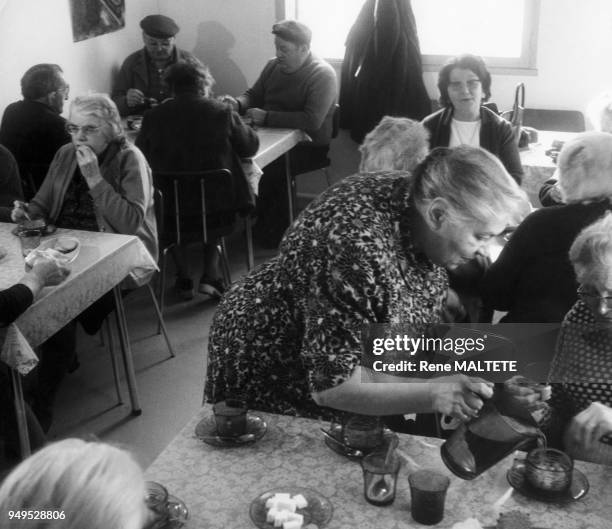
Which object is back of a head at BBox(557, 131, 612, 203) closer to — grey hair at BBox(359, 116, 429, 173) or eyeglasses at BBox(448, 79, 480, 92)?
grey hair at BBox(359, 116, 429, 173)

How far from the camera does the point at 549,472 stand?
148 cm

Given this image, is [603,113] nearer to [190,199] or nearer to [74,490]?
[190,199]

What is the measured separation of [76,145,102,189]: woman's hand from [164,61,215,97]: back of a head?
736mm

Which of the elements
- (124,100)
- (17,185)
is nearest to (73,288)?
(17,185)

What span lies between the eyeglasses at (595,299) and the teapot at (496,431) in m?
0.57

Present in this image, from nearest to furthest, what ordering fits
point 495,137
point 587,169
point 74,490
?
1. point 74,490
2. point 587,169
3. point 495,137

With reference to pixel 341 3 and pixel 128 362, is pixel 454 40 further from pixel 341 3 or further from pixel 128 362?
pixel 128 362

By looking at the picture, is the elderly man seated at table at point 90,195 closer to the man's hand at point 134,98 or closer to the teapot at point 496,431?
the man's hand at point 134,98

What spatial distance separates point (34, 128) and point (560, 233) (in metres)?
2.61

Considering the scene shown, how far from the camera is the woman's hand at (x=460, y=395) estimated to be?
144 cm

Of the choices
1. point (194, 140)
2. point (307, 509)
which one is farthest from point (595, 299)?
point (194, 140)

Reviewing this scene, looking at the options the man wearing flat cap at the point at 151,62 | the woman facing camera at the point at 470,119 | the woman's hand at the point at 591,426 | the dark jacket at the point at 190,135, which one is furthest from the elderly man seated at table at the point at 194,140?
the woman's hand at the point at 591,426

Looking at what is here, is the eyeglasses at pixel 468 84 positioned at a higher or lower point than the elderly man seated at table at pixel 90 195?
higher

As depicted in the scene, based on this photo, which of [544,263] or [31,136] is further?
[31,136]
